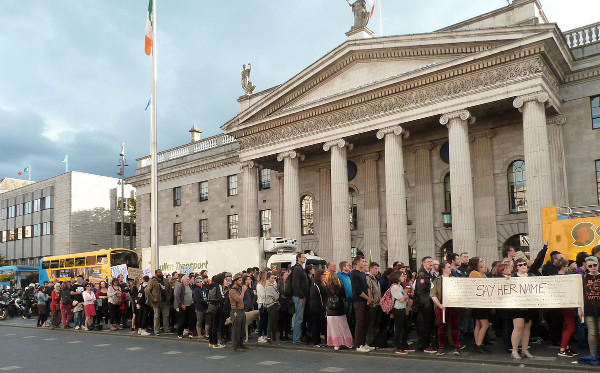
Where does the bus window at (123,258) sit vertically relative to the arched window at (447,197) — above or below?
below

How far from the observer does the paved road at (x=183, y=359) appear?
11.1 m

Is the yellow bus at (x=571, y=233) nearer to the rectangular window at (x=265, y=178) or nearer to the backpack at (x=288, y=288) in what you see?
the backpack at (x=288, y=288)

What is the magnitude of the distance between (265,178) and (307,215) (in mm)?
5460

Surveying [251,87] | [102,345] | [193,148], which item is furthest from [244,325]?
[193,148]

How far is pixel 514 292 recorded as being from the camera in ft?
37.0

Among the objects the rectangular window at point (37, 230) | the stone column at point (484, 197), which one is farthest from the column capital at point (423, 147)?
the rectangular window at point (37, 230)

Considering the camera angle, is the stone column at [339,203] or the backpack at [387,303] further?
the stone column at [339,203]

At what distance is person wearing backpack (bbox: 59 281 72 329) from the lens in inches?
864

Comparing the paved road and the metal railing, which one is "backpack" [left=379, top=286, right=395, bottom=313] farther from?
the metal railing

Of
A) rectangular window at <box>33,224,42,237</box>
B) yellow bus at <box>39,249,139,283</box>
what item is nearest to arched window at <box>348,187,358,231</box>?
yellow bus at <box>39,249,139,283</box>

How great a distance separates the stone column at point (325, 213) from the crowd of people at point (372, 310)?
15.3 meters

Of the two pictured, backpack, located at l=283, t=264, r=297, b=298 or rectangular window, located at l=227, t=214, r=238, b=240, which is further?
rectangular window, located at l=227, t=214, r=238, b=240

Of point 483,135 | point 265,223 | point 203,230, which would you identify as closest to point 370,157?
point 483,135

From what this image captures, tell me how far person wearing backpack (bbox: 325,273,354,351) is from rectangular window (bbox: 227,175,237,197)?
2785 cm
